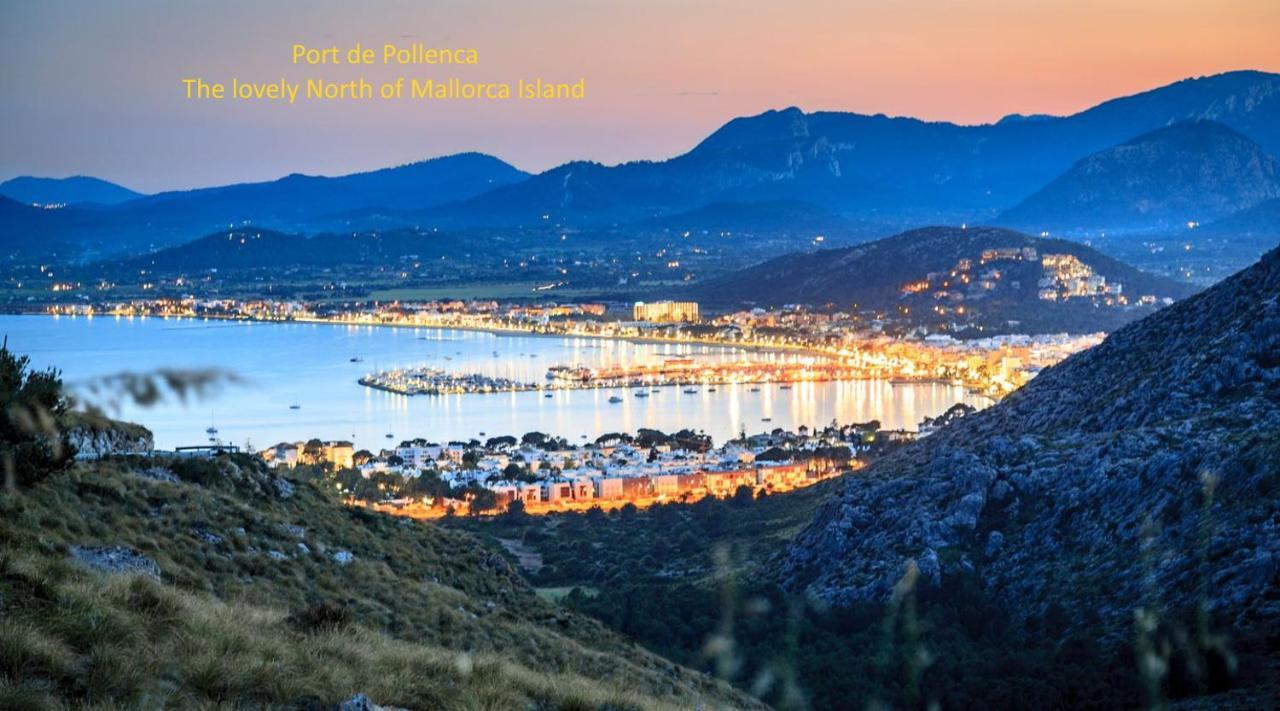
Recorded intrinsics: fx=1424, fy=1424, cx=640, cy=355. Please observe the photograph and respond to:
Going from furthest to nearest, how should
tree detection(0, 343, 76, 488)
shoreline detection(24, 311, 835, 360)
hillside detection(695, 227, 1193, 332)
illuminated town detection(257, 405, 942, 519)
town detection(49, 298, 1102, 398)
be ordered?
hillside detection(695, 227, 1193, 332) < shoreline detection(24, 311, 835, 360) < town detection(49, 298, 1102, 398) < illuminated town detection(257, 405, 942, 519) < tree detection(0, 343, 76, 488)

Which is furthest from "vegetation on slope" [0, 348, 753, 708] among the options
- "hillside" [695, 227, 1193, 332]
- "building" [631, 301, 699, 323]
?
"building" [631, 301, 699, 323]

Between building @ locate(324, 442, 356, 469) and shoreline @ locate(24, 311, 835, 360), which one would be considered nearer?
building @ locate(324, 442, 356, 469)

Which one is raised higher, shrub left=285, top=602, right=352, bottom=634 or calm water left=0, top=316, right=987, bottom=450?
shrub left=285, top=602, right=352, bottom=634

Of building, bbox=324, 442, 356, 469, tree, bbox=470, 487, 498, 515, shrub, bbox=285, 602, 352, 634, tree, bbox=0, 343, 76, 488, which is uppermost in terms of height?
tree, bbox=0, 343, 76, 488

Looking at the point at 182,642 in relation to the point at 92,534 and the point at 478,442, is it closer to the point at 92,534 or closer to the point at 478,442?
the point at 92,534

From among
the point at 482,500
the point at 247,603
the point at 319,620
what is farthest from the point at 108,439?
the point at 482,500

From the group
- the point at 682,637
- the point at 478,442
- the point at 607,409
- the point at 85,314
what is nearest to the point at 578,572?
the point at 682,637

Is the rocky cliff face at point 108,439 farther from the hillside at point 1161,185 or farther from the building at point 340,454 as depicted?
the hillside at point 1161,185

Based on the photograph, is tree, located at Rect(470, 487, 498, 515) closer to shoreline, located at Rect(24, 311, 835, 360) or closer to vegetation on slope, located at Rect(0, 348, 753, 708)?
vegetation on slope, located at Rect(0, 348, 753, 708)
